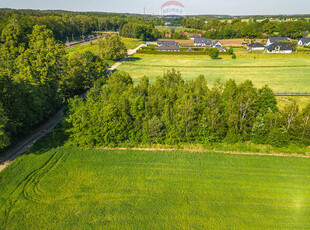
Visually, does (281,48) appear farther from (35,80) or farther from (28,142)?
(28,142)

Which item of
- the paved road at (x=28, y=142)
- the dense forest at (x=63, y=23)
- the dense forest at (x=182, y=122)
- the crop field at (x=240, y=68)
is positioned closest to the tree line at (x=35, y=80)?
the paved road at (x=28, y=142)

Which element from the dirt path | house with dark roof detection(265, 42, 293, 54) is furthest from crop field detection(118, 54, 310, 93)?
the dirt path

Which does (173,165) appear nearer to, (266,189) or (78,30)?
(266,189)

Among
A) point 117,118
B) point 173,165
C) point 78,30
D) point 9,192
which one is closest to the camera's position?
point 9,192

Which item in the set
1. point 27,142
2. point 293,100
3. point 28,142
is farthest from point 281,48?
point 27,142

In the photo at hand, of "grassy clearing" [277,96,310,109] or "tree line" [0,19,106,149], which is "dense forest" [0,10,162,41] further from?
"grassy clearing" [277,96,310,109]

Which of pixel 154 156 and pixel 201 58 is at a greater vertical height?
pixel 201 58

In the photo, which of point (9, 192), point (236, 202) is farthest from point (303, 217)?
point (9, 192)

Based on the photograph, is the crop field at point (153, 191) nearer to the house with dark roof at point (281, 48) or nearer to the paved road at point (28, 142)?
the paved road at point (28, 142)
